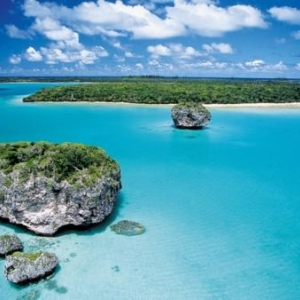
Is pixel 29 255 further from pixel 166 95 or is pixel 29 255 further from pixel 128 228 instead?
pixel 166 95

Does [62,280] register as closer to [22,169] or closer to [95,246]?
[95,246]

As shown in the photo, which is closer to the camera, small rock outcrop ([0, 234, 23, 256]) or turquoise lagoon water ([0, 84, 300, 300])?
turquoise lagoon water ([0, 84, 300, 300])

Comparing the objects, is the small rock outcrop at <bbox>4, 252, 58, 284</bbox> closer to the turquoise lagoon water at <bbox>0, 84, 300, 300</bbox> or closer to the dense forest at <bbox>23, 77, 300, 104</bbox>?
the turquoise lagoon water at <bbox>0, 84, 300, 300</bbox>

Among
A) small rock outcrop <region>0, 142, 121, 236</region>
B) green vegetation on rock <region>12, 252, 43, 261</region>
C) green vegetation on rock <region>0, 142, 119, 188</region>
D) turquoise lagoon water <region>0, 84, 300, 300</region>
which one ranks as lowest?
turquoise lagoon water <region>0, 84, 300, 300</region>

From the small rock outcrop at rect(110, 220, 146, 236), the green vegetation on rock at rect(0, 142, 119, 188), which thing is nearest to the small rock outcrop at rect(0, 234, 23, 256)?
the green vegetation on rock at rect(0, 142, 119, 188)

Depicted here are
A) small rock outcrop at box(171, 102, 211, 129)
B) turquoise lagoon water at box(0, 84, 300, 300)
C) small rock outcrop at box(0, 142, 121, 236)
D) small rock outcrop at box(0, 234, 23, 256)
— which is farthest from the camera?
small rock outcrop at box(171, 102, 211, 129)

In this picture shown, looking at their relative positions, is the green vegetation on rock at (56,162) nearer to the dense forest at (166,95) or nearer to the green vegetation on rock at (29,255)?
the green vegetation on rock at (29,255)

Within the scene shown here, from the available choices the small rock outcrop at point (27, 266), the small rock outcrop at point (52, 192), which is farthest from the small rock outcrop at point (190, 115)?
the small rock outcrop at point (27, 266)

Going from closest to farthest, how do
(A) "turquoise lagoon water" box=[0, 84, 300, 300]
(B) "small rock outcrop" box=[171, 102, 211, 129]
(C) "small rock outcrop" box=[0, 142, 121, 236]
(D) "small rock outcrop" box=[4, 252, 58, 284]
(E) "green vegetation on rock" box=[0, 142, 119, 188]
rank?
1. (D) "small rock outcrop" box=[4, 252, 58, 284]
2. (A) "turquoise lagoon water" box=[0, 84, 300, 300]
3. (C) "small rock outcrop" box=[0, 142, 121, 236]
4. (E) "green vegetation on rock" box=[0, 142, 119, 188]
5. (B) "small rock outcrop" box=[171, 102, 211, 129]

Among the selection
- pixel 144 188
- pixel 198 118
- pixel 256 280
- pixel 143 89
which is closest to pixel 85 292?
pixel 256 280
